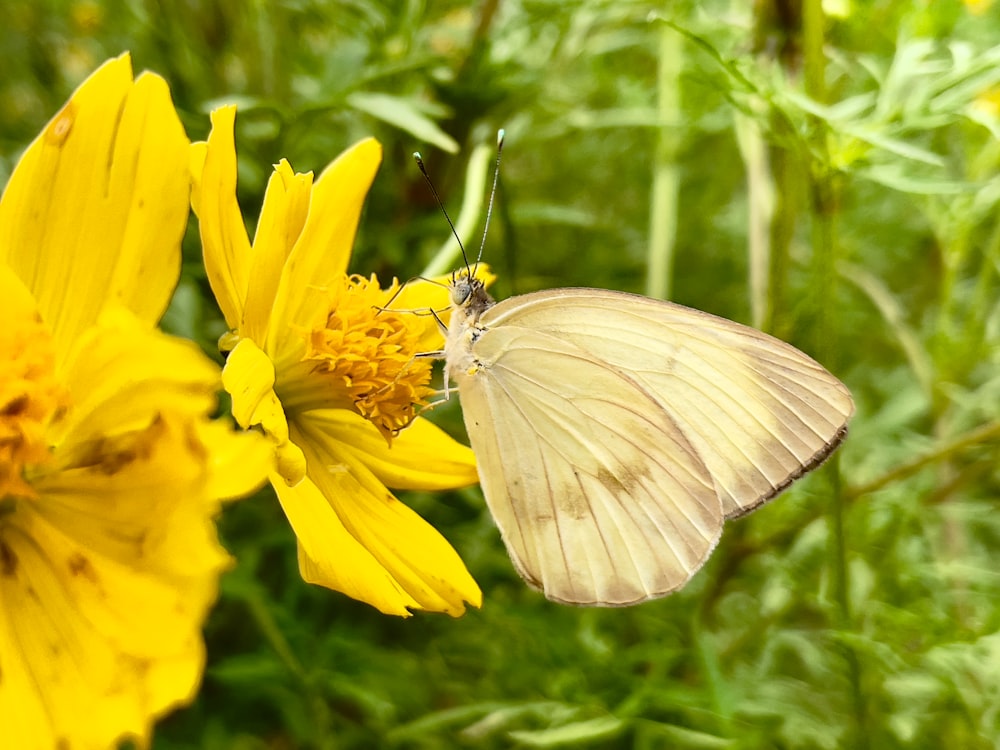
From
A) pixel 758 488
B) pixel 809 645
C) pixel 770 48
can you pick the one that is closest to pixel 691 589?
pixel 809 645

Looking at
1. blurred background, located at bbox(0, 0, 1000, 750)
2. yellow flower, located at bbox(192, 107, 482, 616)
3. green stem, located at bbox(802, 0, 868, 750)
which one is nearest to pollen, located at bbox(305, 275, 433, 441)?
yellow flower, located at bbox(192, 107, 482, 616)

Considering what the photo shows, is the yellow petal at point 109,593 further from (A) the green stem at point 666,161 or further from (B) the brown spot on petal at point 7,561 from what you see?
(A) the green stem at point 666,161

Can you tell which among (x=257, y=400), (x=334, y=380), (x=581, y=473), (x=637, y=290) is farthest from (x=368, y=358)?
(x=637, y=290)

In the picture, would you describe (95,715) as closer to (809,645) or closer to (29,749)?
(29,749)

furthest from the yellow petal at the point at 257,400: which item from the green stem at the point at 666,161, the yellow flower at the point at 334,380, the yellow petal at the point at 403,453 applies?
the green stem at the point at 666,161

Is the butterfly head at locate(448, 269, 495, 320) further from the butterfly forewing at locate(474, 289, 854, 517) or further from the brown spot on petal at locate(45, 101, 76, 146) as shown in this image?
the brown spot on petal at locate(45, 101, 76, 146)

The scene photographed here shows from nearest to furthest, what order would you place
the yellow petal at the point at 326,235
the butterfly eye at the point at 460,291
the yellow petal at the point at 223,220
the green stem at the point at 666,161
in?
the yellow petal at the point at 223,220 < the yellow petal at the point at 326,235 < the butterfly eye at the point at 460,291 < the green stem at the point at 666,161
